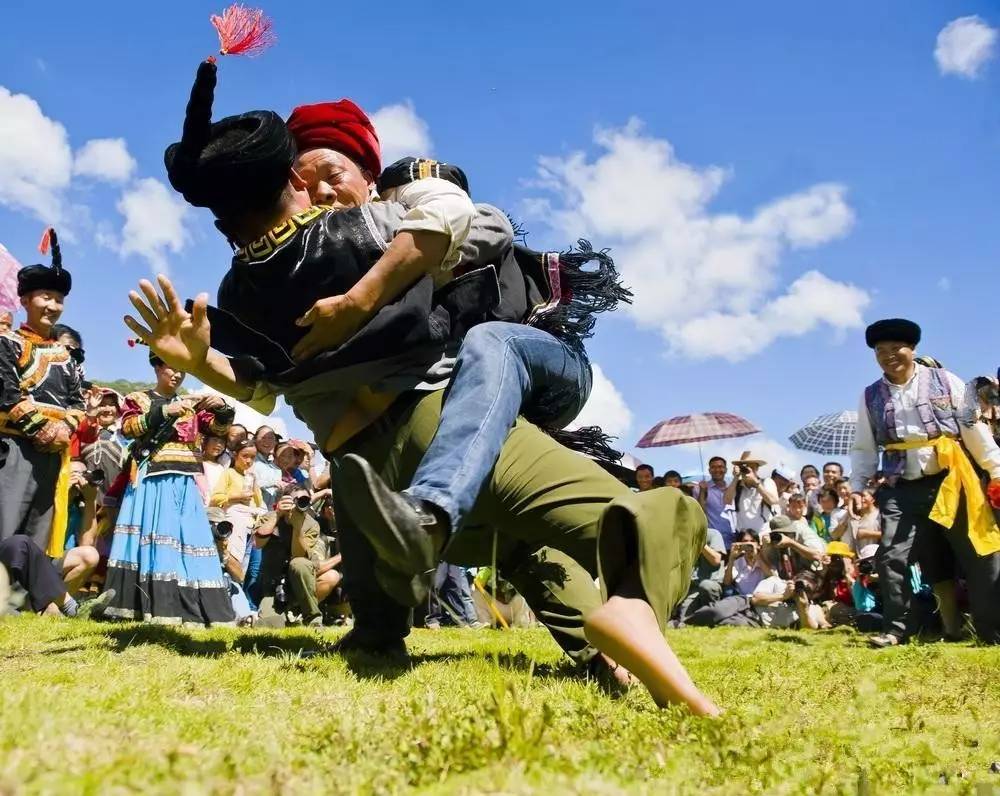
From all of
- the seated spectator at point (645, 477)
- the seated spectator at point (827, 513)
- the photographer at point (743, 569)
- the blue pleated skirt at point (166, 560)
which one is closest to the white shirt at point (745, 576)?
the photographer at point (743, 569)

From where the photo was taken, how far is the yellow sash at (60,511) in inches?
265

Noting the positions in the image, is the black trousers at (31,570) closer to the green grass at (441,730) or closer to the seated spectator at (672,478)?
the green grass at (441,730)

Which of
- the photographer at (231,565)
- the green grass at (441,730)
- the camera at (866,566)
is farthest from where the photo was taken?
the camera at (866,566)

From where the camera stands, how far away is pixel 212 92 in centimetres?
285

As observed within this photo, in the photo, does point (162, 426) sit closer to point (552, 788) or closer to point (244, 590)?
point (244, 590)

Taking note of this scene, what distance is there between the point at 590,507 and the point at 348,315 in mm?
975

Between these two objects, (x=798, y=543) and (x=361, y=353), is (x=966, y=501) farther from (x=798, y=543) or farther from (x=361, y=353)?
(x=361, y=353)

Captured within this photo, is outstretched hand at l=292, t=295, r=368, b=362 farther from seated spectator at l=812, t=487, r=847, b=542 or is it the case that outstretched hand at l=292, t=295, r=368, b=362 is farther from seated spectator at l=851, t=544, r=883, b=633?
seated spectator at l=812, t=487, r=847, b=542

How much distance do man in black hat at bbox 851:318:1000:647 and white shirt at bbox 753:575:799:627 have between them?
2.40m

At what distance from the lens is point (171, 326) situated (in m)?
3.15

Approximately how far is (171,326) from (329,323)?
726 millimetres

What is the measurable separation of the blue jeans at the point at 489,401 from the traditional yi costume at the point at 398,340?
0.56 ft

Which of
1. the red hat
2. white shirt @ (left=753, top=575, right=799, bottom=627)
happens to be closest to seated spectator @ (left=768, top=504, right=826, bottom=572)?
white shirt @ (left=753, top=575, right=799, bottom=627)

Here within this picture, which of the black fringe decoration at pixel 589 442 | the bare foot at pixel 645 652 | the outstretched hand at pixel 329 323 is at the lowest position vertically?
the bare foot at pixel 645 652
